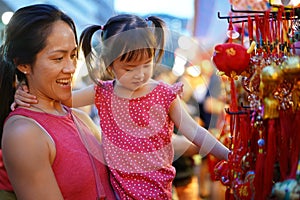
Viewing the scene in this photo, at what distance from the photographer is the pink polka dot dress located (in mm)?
1686

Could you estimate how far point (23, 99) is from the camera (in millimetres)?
1575

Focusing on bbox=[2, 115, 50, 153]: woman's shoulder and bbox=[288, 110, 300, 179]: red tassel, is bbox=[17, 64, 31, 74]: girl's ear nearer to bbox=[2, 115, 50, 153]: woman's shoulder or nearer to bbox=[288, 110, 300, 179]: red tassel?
bbox=[2, 115, 50, 153]: woman's shoulder

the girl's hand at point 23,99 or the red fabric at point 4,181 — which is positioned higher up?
the girl's hand at point 23,99

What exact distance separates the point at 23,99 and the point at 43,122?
3.7 inches

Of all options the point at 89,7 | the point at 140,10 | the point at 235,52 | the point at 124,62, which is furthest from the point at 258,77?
the point at 89,7

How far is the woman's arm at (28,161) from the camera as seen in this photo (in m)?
1.44

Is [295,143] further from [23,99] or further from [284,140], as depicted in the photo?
[23,99]

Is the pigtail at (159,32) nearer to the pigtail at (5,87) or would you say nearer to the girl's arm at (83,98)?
the girl's arm at (83,98)

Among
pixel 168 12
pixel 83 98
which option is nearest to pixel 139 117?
pixel 83 98

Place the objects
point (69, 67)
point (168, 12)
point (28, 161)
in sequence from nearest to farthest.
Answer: point (28, 161) < point (69, 67) < point (168, 12)

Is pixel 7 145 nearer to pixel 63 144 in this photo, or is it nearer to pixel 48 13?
pixel 63 144

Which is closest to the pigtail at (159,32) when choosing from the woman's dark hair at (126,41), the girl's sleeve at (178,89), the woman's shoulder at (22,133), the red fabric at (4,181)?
the woman's dark hair at (126,41)

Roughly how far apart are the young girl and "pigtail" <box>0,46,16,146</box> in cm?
27

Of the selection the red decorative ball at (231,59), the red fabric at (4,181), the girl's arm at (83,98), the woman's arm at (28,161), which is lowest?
the red fabric at (4,181)
